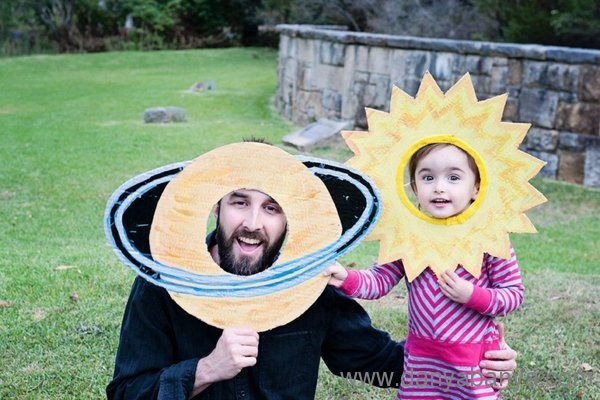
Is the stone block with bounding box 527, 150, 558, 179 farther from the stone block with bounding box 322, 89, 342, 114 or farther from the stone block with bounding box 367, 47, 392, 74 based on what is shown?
the stone block with bounding box 322, 89, 342, 114

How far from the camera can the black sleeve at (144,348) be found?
2.06 m

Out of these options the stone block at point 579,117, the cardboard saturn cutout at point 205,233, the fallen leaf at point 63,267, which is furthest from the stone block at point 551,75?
the cardboard saturn cutout at point 205,233

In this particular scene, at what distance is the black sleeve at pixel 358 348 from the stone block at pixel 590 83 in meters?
6.61

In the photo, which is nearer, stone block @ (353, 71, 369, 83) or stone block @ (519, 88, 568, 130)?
stone block @ (519, 88, 568, 130)

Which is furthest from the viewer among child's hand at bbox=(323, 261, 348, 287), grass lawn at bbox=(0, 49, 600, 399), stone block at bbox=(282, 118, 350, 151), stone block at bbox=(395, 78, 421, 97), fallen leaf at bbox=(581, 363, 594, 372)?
stone block at bbox=(282, 118, 350, 151)

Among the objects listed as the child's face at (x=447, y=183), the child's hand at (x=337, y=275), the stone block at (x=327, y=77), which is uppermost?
the child's face at (x=447, y=183)

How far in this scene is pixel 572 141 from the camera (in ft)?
28.3

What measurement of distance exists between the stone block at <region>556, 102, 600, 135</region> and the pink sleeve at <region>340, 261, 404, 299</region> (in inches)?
261

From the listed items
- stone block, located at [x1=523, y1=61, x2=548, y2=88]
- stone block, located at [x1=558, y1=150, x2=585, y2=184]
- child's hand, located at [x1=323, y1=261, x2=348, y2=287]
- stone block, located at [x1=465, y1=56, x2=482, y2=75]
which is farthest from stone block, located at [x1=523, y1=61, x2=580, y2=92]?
child's hand, located at [x1=323, y1=261, x2=348, y2=287]

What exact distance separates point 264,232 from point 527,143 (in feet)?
24.5

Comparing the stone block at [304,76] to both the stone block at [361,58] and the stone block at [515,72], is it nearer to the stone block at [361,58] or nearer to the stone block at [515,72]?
the stone block at [361,58]

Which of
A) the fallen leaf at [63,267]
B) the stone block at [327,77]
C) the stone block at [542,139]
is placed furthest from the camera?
the stone block at [327,77]

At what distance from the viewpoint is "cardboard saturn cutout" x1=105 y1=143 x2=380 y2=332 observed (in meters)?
1.96

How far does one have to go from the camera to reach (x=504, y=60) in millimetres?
8969
